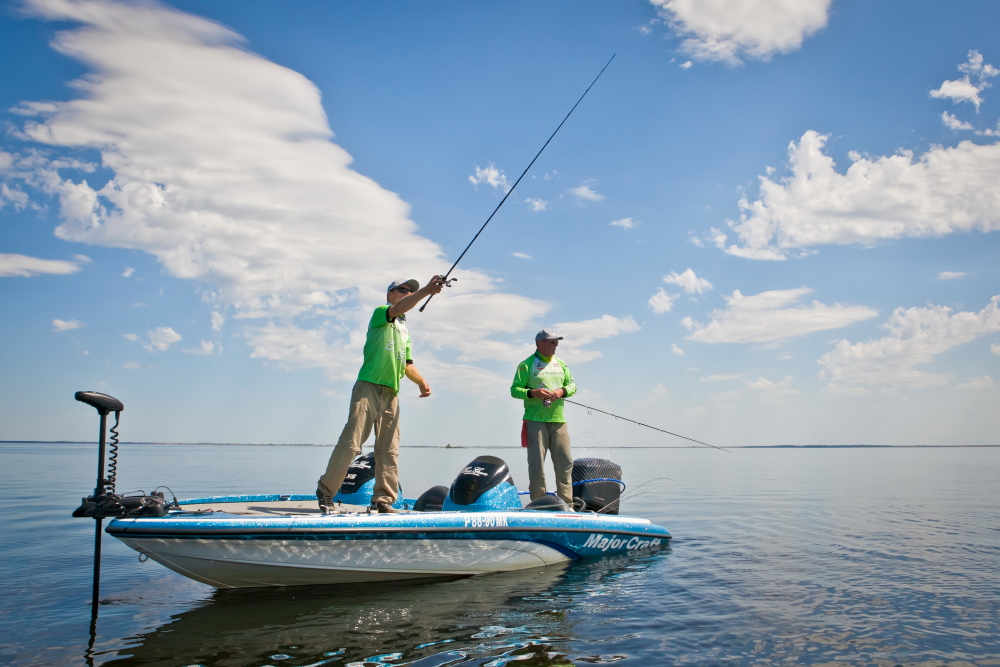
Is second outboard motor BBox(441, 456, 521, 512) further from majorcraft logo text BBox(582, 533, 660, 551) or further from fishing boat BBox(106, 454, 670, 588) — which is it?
majorcraft logo text BBox(582, 533, 660, 551)

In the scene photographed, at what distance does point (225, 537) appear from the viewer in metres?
4.95

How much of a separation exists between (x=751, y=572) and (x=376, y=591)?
11.6ft

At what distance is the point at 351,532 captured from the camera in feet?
17.0

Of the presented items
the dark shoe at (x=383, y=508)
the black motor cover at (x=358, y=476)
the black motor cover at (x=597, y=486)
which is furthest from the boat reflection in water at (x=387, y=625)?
the black motor cover at (x=597, y=486)

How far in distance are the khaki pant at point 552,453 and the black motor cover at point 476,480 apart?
731 mm

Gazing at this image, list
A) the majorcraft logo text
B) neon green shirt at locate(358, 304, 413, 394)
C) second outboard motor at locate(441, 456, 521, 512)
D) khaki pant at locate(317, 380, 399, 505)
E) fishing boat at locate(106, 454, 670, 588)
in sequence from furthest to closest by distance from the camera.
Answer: the majorcraft logo text, second outboard motor at locate(441, 456, 521, 512), neon green shirt at locate(358, 304, 413, 394), khaki pant at locate(317, 380, 399, 505), fishing boat at locate(106, 454, 670, 588)

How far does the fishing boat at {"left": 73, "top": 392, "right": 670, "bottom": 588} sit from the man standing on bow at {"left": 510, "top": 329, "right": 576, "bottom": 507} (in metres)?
0.59

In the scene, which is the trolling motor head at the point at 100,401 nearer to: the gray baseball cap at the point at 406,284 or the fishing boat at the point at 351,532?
the fishing boat at the point at 351,532

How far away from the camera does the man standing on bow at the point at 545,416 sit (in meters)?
7.30

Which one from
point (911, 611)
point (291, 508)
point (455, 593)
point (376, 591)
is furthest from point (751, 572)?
point (291, 508)

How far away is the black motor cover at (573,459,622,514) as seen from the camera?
7.69 meters

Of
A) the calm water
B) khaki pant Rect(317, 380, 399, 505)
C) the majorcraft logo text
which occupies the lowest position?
the calm water

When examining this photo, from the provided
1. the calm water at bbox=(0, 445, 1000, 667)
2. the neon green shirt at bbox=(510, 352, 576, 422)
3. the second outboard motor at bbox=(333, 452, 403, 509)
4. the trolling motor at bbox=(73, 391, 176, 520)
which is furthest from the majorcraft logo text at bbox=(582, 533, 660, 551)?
the trolling motor at bbox=(73, 391, 176, 520)

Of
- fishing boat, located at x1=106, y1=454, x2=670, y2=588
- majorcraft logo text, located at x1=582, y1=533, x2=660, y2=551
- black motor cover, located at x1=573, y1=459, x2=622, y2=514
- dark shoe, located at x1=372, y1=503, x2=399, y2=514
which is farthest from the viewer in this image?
black motor cover, located at x1=573, y1=459, x2=622, y2=514
